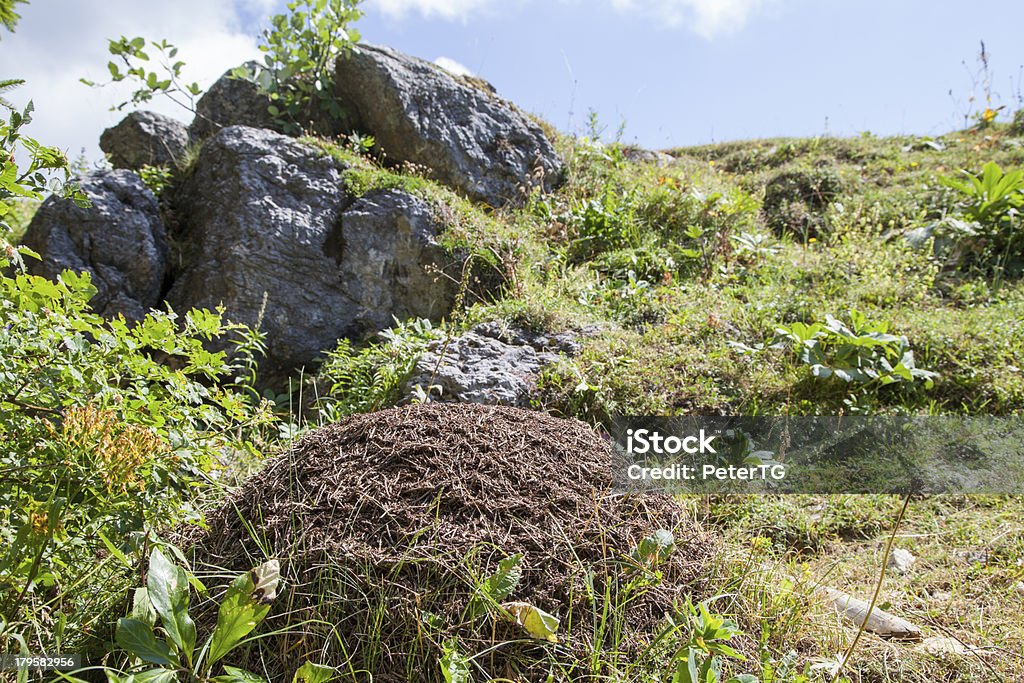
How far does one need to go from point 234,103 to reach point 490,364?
5431 mm

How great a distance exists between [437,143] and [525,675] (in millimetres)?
6170

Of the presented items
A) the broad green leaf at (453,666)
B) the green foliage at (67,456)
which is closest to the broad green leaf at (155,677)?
the green foliage at (67,456)

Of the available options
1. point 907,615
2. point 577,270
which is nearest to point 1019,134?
point 577,270

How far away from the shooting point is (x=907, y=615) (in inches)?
116

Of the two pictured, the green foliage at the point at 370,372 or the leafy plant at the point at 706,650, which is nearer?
the leafy plant at the point at 706,650

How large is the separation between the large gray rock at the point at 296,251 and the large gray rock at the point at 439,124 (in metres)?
1.28

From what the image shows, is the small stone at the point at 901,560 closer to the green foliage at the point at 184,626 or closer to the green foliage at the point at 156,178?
the green foliage at the point at 184,626

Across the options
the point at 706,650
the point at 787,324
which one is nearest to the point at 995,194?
the point at 787,324

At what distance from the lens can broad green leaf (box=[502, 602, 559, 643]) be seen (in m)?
2.15

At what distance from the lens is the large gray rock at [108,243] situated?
541 centimetres

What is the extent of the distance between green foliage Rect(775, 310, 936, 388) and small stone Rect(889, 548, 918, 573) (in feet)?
3.96

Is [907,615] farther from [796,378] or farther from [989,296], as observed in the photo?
[989,296]

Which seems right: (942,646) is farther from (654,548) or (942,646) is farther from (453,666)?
(453,666)

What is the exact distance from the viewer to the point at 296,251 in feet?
19.3
